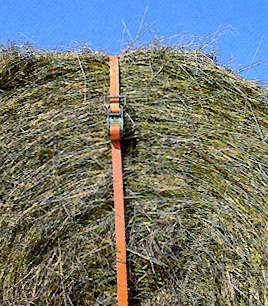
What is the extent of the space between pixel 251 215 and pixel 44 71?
866 millimetres

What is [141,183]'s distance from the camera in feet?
8.51

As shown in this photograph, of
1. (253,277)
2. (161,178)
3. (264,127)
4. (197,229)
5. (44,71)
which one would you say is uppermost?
(44,71)

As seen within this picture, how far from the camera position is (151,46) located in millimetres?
2678

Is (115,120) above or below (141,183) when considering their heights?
above

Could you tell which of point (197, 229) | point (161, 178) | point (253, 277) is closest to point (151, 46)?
point (161, 178)

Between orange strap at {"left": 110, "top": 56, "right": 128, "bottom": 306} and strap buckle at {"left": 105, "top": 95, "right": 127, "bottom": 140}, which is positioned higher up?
strap buckle at {"left": 105, "top": 95, "right": 127, "bottom": 140}

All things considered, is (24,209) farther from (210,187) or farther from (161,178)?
(210,187)

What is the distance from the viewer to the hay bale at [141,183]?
8.32 ft

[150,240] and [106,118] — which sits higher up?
[106,118]

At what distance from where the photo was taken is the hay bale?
2537 millimetres

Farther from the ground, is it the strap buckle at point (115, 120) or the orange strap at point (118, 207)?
the strap buckle at point (115, 120)

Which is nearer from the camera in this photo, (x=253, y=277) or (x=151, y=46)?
(x=253, y=277)

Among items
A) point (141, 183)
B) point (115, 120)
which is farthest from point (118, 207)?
point (115, 120)

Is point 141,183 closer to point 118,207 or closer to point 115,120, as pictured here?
point 118,207
